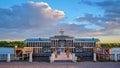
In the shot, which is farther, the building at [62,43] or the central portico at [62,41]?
the central portico at [62,41]

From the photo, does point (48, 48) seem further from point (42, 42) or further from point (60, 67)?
point (60, 67)

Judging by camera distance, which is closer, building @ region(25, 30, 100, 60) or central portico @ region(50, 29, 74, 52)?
building @ region(25, 30, 100, 60)

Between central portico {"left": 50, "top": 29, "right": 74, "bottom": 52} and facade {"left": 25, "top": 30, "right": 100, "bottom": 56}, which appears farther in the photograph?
central portico {"left": 50, "top": 29, "right": 74, "bottom": 52}

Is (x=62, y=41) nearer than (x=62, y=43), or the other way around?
(x=62, y=41)

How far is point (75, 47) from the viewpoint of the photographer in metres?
73.8

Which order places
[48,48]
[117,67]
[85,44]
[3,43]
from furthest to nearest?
[3,43] < [85,44] < [48,48] < [117,67]

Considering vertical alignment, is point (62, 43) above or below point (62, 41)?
below

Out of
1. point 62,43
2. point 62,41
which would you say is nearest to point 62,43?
point 62,43

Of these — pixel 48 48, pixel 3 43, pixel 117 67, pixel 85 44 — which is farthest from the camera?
pixel 3 43

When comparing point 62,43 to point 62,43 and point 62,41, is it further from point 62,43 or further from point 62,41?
point 62,41

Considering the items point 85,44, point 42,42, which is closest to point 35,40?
point 42,42

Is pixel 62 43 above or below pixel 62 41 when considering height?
below

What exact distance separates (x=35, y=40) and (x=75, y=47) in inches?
421

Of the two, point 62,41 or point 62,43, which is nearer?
point 62,41
